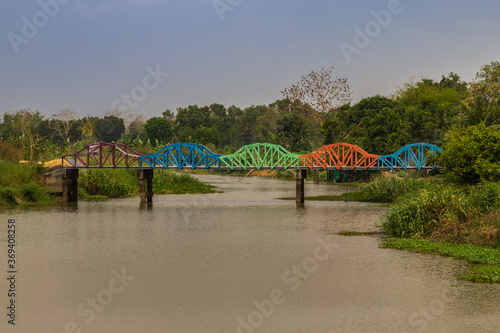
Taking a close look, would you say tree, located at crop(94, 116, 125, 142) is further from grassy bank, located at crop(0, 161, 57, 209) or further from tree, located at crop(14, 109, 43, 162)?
grassy bank, located at crop(0, 161, 57, 209)

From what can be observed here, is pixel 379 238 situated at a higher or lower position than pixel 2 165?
lower

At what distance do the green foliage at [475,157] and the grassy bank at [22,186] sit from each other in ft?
86.9

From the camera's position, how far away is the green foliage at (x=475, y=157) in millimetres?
28909

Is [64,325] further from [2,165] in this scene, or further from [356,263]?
[2,165]

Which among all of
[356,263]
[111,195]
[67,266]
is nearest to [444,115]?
[111,195]

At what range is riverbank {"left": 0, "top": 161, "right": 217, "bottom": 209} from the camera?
1454 inches

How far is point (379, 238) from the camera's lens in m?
22.4

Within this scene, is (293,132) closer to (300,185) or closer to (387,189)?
(387,189)

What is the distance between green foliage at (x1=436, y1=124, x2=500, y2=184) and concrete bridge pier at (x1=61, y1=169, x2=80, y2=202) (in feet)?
85.3

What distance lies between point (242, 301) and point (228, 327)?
189 centimetres

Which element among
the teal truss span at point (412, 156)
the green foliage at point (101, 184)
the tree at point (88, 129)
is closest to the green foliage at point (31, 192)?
the green foliage at point (101, 184)

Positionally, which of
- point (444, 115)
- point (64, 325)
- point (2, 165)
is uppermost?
point (444, 115)

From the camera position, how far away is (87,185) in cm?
4625

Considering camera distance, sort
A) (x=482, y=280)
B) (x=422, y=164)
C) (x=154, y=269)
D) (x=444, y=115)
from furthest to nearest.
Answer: (x=444, y=115)
(x=422, y=164)
(x=154, y=269)
(x=482, y=280)
